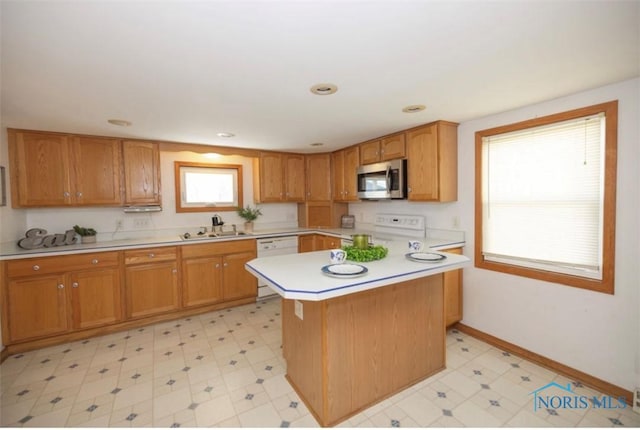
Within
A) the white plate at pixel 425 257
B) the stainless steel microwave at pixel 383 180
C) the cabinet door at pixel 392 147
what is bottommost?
the white plate at pixel 425 257

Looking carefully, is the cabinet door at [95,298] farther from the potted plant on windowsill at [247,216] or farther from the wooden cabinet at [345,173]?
the wooden cabinet at [345,173]

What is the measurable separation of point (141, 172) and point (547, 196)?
4287 millimetres

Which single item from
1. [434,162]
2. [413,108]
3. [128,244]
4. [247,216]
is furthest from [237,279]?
[413,108]

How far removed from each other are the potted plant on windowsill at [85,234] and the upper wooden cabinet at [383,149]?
135 inches

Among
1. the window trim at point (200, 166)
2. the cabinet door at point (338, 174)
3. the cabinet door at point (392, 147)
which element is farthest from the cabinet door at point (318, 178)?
the cabinet door at point (392, 147)

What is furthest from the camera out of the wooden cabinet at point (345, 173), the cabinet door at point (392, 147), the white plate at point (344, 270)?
the wooden cabinet at point (345, 173)

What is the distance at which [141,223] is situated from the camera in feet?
11.9

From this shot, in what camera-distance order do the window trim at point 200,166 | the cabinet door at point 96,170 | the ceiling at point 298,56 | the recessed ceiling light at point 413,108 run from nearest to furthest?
the ceiling at point 298,56, the recessed ceiling light at point 413,108, the cabinet door at point 96,170, the window trim at point 200,166

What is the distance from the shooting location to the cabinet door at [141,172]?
10.8 ft

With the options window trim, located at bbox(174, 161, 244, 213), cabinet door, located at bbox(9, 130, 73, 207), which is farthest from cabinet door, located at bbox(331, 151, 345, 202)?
cabinet door, located at bbox(9, 130, 73, 207)

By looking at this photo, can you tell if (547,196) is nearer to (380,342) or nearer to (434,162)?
(434,162)

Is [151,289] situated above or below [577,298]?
below

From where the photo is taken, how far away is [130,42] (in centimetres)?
133

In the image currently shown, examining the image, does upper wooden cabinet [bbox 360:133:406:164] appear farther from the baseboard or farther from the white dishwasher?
the baseboard
